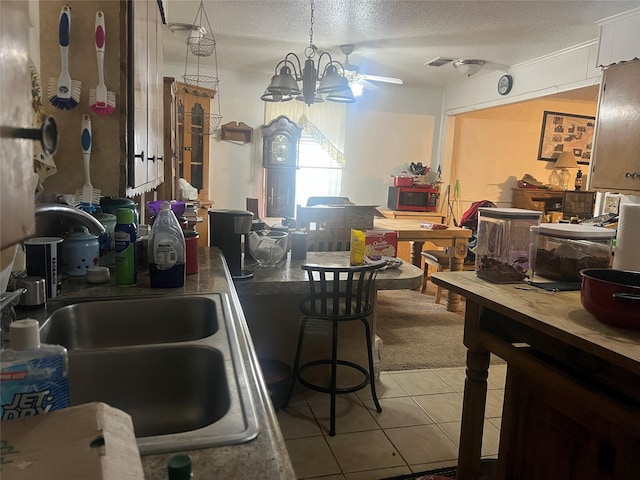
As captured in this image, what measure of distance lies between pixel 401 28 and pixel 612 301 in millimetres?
3317

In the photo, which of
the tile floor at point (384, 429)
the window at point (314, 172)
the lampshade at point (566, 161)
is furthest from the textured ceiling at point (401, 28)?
the tile floor at point (384, 429)

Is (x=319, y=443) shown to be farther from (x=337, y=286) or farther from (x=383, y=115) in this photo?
(x=383, y=115)

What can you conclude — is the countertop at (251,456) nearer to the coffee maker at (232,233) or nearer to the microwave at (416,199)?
the coffee maker at (232,233)

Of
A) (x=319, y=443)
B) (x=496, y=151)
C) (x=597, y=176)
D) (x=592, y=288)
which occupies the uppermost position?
(x=496, y=151)

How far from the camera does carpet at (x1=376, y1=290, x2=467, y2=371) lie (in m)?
3.25

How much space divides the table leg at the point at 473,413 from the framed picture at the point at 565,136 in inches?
227

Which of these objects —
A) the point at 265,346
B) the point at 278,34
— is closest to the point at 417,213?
the point at 278,34

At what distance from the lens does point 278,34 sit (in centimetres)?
421

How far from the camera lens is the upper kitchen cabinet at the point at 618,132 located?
3.23 meters

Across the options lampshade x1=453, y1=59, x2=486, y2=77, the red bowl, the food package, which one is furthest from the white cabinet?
the red bowl

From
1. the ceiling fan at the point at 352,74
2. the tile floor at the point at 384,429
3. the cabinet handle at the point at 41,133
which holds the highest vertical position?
the ceiling fan at the point at 352,74

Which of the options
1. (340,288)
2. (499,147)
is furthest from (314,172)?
(340,288)

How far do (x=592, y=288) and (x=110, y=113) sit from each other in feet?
4.98

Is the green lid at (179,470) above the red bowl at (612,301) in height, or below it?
below
